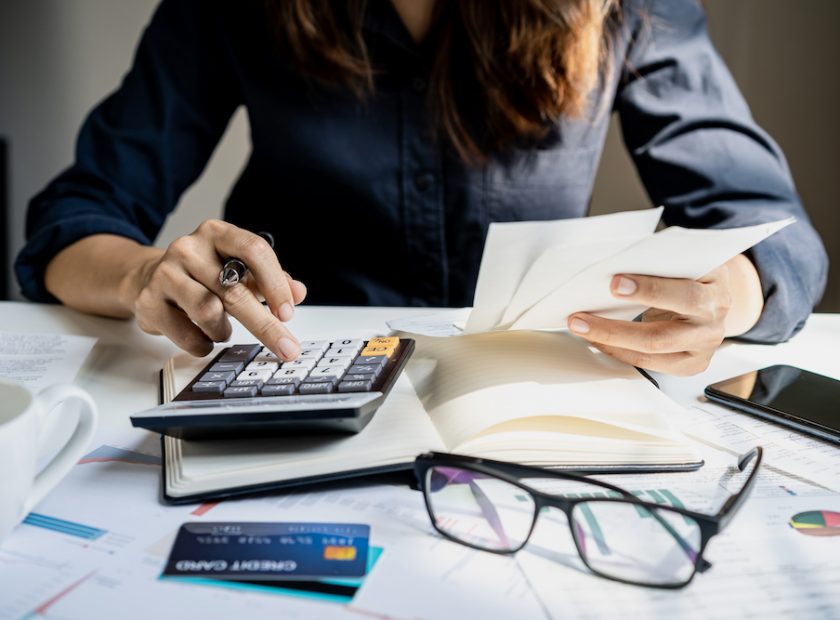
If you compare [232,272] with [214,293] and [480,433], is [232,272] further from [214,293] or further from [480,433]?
[480,433]

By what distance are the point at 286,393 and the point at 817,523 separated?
30cm

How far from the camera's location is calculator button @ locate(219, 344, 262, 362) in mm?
516

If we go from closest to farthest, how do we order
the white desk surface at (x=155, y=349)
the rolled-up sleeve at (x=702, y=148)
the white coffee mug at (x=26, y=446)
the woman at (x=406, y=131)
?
1. the white coffee mug at (x=26, y=446)
2. the white desk surface at (x=155, y=349)
3. the rolled-up sleeve at (x=702, y=148)
4. the woman at (x=406, y=131)

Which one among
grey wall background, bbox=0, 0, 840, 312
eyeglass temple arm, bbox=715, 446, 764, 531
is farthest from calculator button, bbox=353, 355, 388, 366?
grey wall background, bbox=0, 0, 840, 312

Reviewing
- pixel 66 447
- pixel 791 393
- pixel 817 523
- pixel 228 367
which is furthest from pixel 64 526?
pixel 791 393

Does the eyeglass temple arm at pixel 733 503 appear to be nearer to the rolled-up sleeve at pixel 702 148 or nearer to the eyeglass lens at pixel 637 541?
the eyeglass lens at pixel 637 541

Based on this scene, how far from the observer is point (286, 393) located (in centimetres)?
45

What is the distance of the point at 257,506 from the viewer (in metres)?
0.40

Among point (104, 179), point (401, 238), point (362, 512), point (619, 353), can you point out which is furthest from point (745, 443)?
point (104, 179)

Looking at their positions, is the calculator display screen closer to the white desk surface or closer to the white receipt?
the white desk surface

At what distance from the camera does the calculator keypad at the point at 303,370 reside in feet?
1.47

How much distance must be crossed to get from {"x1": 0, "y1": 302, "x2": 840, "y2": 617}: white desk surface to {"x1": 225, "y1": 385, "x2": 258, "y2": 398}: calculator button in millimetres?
92

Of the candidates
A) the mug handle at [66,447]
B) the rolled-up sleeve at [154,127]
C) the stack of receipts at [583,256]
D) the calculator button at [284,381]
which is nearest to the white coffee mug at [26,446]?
the mug handle at [66,447]

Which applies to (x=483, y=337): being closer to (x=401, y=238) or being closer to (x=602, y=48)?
(x=401, y=238)
